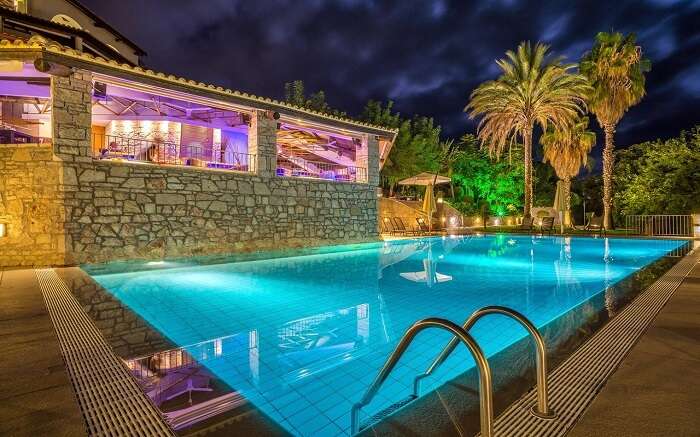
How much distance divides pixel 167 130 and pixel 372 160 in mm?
8524

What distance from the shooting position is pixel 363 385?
2941 mm

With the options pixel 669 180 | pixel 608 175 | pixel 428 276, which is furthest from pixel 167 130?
pixel 669 180

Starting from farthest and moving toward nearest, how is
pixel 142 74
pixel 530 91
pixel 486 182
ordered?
1. pixel 486 182
2. pixel 530 91
3. pixel 142 74

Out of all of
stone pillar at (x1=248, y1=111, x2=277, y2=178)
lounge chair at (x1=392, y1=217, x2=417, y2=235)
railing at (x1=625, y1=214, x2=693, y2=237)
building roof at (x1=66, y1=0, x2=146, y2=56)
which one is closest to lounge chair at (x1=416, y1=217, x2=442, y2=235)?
lounge chair at (x1=392, y1=217, x2=417, y2=235)

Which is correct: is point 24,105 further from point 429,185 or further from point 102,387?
point 429,185

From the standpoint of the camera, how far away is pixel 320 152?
20922 millimetres

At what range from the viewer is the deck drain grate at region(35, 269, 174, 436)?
2.07 metres

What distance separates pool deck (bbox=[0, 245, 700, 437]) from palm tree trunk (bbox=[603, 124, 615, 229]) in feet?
63.8

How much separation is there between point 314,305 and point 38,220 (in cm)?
763

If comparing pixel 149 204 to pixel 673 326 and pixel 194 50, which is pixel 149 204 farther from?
pixel 194 50

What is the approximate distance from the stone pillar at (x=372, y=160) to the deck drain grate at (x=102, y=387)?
1264 centimetres

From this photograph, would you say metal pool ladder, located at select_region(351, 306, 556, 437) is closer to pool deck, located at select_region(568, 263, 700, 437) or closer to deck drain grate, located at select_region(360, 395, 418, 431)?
deck drain grate, located at select_region(360, 395, 418, 431)

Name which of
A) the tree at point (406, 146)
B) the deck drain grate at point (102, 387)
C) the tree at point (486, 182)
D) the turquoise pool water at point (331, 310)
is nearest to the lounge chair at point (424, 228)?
the tree at point (406, 146)

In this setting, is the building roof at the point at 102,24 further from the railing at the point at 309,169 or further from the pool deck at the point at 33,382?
the pool deck at the point at 33,382
